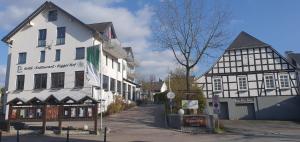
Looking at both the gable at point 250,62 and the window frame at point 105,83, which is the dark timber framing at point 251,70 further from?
the window frame at point 105,83

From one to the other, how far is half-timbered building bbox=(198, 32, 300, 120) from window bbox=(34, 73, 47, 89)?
61.1ft

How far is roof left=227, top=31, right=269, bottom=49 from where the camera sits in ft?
123

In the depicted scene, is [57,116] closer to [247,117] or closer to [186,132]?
[186,132]

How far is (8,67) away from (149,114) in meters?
19.3

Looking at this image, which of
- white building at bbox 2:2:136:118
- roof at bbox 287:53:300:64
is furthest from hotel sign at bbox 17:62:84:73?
roof at bbox 287:53:300:64

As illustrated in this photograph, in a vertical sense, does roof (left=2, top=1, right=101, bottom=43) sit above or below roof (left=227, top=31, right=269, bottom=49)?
above

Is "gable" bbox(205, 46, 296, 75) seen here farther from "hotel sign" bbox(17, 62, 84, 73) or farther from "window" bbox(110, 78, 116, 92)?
"hotel sign" bbox(17, 62, 84, 73)

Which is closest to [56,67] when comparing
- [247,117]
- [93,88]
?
[93,88]

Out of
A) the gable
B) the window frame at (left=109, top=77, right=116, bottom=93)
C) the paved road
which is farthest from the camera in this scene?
the window frame at (left=109, top=77, right=116, bottom=93)

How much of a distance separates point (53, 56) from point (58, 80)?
3.00m

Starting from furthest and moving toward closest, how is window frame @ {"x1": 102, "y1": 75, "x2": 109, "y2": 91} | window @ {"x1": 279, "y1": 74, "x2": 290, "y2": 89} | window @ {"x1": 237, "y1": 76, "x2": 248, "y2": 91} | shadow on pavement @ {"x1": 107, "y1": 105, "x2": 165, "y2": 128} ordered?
1. window @ {"x1": 237, "y1": 76, "x2": 248, "y2": 91}
2. window frame @ {"x1": 102, "y1": 75, "x2": 109, "y2": 91}
3. window @ {"x1": 279, "y1": 74, "x2": 290, "y2": 89}
4. shadow on pavement @ {"x1": 107, "y1": 105, "x2": 165, "y2": 128}

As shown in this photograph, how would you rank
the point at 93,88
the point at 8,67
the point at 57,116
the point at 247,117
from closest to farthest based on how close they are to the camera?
1. the point at 57,116
2. the point at 93,88
3. the point at 247,117
4. the point at 8,67

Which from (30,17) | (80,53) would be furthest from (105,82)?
(30,17)

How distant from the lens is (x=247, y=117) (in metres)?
36.2
